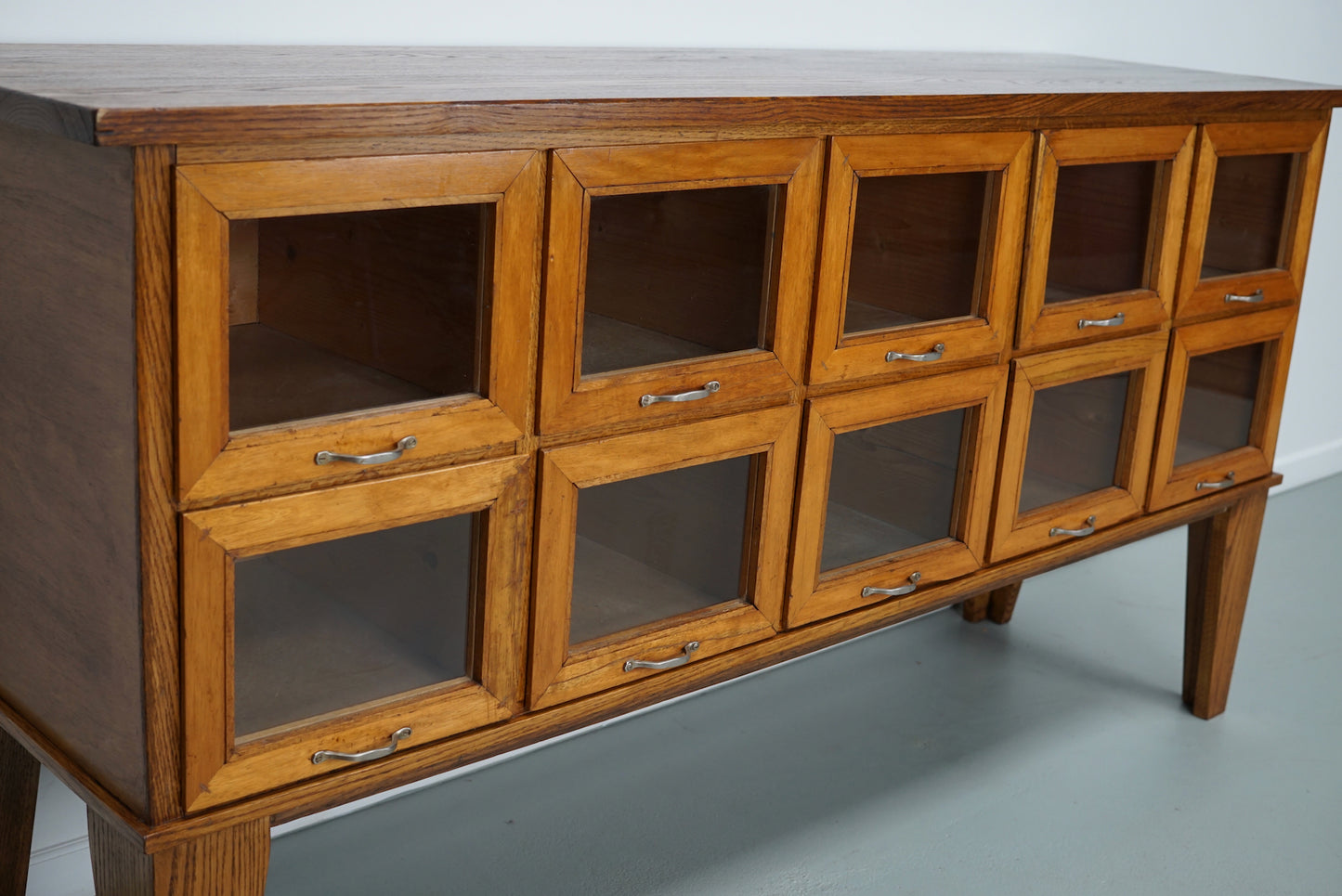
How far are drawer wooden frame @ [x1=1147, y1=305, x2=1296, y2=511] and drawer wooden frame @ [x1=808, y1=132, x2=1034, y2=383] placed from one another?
36cm

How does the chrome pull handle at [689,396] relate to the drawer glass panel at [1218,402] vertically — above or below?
above

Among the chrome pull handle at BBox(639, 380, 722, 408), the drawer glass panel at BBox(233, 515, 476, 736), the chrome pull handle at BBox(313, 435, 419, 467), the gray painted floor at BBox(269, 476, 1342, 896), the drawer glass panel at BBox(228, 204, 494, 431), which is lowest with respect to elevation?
the gray painted floor at BBox(269, 476, 1342, 896)

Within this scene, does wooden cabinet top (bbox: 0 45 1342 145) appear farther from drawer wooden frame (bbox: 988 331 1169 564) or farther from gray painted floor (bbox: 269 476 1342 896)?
gray painted floor (bbox: 269 476 1342 896)

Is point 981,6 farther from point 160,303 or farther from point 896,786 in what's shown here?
point 160,303

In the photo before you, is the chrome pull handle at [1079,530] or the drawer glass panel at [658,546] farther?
the chrome pull handle at [1079,530]

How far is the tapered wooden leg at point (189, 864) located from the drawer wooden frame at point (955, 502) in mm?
593

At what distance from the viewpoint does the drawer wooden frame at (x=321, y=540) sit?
1.02 m

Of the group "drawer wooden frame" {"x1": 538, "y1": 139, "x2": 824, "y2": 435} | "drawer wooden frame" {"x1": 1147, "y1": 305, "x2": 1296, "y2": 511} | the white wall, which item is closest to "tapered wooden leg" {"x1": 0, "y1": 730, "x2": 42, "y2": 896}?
the white wall

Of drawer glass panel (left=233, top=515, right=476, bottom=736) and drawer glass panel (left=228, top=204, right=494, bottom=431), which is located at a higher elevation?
drawer glass panel (left=228, top=204, right=494, bottom=431)

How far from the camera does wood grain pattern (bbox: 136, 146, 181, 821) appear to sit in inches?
35.9

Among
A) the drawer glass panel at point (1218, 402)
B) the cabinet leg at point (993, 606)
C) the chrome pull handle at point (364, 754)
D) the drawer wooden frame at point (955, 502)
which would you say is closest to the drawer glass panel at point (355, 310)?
the chrome pull handle at point (364, 754)

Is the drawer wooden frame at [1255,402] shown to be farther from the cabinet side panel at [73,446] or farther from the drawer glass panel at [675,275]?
the cabinet side panel at [73,446]

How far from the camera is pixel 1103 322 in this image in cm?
164

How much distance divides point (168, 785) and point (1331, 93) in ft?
5.21
